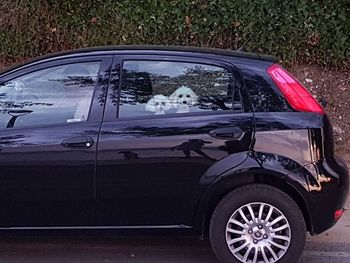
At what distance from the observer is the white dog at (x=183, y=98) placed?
15.1 feet

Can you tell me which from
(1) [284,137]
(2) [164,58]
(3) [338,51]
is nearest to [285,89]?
(1) [284,137]

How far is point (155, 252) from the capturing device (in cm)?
511

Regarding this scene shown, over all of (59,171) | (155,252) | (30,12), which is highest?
(30,12)

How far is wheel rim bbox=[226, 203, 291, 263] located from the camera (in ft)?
14.7

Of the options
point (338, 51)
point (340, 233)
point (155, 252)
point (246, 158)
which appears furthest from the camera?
point (338, 51)

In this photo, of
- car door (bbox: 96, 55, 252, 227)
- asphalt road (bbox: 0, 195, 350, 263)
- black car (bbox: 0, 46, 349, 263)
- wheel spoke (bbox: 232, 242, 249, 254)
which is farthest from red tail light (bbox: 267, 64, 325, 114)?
asphalt road (bbox: 0, 195, 350, 263)

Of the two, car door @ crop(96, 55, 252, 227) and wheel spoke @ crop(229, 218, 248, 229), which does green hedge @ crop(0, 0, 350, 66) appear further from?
wheel spoke @ crop(229, 218, 248, 229)

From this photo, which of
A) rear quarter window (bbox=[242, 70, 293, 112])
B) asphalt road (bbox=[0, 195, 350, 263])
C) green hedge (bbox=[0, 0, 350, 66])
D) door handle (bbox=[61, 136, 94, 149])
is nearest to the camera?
door handle (bbox=[61, 136, 94, 149])

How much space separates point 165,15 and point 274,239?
514 cm

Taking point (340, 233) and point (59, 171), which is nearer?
point (59, 171)

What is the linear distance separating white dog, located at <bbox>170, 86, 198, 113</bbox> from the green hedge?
14.6ft

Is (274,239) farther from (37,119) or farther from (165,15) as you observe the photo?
(165,15)

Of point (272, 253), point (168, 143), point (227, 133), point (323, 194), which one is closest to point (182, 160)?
point (168, 143)

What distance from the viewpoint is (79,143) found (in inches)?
176
